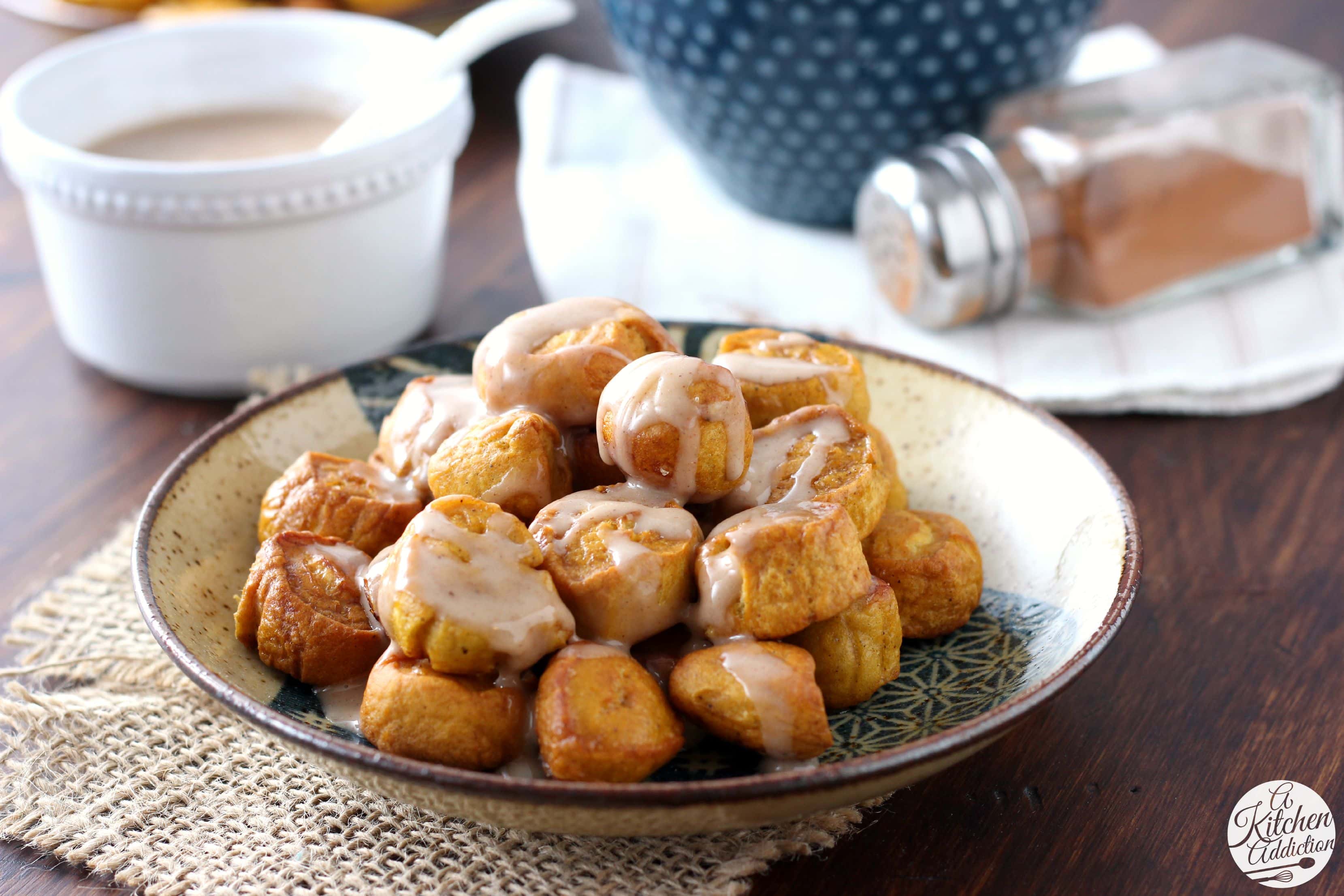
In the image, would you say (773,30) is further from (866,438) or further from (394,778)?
(394,778)

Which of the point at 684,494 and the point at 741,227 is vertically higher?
the point at 684,494

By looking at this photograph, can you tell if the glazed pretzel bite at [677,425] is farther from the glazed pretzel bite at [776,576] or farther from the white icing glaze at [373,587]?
the white icing glaze at [373,587]

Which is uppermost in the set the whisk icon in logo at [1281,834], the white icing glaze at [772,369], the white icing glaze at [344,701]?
the white icing glaze at [772,369]

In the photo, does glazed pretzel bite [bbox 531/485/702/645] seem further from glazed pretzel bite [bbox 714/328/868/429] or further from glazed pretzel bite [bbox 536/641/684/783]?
glazed pretzel bite [bbox 714/328/868/429]

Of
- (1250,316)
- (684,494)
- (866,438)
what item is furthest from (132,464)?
(1250,316)

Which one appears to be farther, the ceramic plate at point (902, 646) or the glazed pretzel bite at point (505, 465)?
the glazed pretzel bite at point (505, 465)

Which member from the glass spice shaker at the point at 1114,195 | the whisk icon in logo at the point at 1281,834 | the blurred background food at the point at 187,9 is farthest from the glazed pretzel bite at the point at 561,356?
the blurred background food at the point at 187,9

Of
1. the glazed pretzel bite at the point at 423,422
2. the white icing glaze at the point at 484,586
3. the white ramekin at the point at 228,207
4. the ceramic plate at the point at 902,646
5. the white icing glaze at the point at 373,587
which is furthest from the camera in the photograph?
the white ramekin at the point at 228,207

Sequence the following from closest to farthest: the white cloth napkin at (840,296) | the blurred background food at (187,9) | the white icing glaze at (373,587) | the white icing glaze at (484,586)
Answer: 1. the white icing glaze at (484,586)
2. the white icing glaze at (373,587)
3. the white cloth napkin at (840,296)
4. the blurred background food at (187,9)
